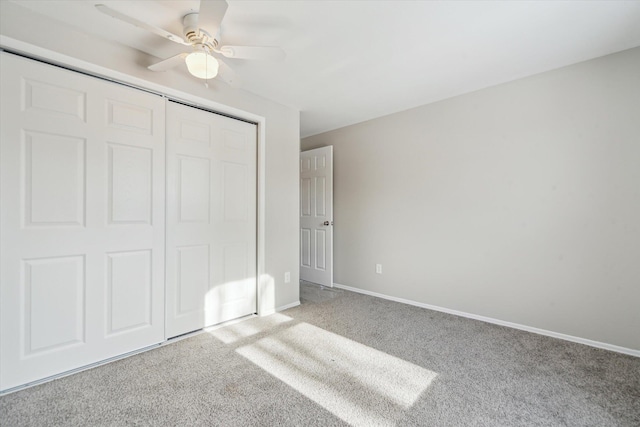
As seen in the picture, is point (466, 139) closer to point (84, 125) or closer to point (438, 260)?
point (438, 260)

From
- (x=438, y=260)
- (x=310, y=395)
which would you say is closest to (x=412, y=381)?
(x=310, y=395)

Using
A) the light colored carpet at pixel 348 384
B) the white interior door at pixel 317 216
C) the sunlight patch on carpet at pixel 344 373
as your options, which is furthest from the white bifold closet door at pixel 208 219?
the white interior door at pixel 317 216

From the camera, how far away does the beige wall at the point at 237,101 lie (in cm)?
178

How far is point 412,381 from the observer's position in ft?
6.04

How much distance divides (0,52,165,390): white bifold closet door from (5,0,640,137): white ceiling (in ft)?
1.68

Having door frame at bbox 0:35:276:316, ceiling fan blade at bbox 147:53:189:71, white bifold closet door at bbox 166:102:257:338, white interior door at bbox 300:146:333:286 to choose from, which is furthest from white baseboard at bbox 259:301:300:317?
ceiling fan blade at bbox 147:53:189:71

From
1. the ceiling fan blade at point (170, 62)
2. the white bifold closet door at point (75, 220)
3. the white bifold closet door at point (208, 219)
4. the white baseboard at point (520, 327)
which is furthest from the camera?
the white bifold closet door at point (208, 219)

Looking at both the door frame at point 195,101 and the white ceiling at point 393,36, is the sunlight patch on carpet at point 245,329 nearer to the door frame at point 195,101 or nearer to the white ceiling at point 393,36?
the door frame at point 195,101

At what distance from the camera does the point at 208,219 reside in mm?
2666

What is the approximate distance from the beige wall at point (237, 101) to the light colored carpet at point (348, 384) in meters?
0.85

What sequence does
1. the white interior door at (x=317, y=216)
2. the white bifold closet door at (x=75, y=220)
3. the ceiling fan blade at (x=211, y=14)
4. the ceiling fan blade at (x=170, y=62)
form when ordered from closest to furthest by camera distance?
1. the ceiling fan blade at (x=211, y=14)
2. the white bifold closet door at (x=75, y=220)
3. the ceiling fan blade at (x=170, y=62)
4. the white interior door at (x=317, y=216)

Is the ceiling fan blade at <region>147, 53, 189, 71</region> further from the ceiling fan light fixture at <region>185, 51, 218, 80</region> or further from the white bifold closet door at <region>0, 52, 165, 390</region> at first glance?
the white bifold closet door at <region>0, 52, 165, 390</region>

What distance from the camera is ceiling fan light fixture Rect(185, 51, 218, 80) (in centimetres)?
179

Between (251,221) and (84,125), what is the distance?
5.04ft
